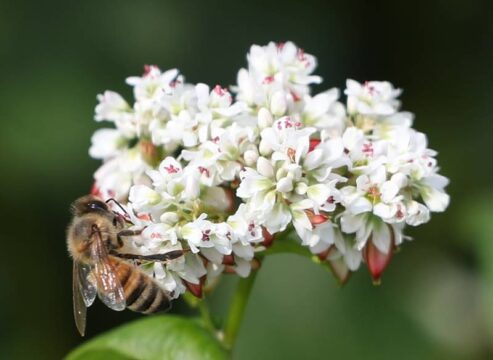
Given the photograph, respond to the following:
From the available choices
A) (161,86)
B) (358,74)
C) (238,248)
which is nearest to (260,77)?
(161,86)

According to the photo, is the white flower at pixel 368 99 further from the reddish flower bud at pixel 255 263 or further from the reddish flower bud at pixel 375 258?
the reddish flower bud at pixel 255 263

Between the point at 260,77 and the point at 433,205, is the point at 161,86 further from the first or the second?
the point at 433,205

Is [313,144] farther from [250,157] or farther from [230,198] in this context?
[230,198]

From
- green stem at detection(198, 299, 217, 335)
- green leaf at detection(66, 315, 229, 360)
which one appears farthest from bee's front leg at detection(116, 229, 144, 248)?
green stem at detection(198, 299, 217, 335)

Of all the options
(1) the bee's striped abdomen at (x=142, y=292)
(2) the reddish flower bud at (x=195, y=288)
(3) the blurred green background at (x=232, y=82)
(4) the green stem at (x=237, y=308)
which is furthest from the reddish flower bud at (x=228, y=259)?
(3) the blurred green background at (x=232, y=82)

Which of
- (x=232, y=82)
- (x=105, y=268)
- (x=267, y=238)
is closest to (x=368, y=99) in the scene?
(x=267, y=238)

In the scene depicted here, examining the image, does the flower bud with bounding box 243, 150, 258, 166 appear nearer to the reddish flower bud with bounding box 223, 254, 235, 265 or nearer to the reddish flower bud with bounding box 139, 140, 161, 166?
the reddish flower bud with bounding box 223, 254, 235, 265
